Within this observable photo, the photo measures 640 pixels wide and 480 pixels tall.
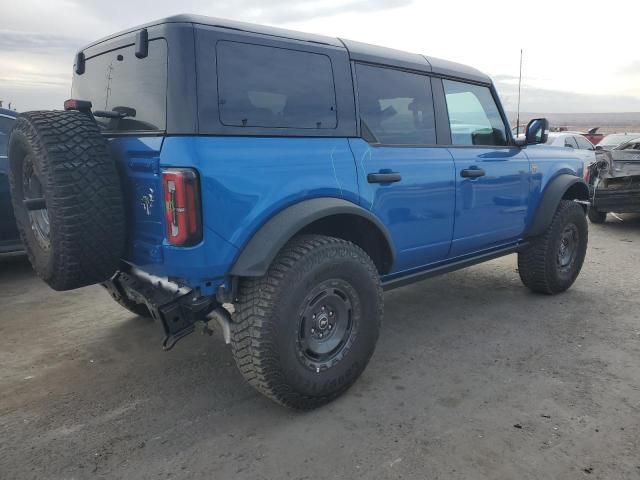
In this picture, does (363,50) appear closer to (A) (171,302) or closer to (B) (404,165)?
(B) (404,165)

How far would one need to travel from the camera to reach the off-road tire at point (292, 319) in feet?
8.42

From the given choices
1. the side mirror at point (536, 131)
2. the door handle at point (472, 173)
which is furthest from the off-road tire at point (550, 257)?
the door handle at point (472, 173)

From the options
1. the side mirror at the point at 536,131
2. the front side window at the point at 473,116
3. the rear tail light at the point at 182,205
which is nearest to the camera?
the rear tail light at the point at 182,205

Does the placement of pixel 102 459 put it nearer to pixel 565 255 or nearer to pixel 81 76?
pixel 81 76

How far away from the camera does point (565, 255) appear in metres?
5.04

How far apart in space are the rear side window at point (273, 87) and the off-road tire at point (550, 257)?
2.65 metres

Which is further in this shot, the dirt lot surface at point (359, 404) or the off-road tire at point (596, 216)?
the off-road tire at point (596, 216)

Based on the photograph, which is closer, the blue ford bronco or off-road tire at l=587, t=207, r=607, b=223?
the blue ford bronco

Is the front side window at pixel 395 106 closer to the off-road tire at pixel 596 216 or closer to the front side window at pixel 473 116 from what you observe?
the front side window at pixel 473 116

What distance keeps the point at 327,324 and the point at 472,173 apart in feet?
5.44

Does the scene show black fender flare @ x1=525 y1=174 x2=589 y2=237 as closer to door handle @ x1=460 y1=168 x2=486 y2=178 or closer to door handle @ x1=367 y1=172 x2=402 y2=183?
door handle @ x1=460 y1=168 x2=486 y2=178

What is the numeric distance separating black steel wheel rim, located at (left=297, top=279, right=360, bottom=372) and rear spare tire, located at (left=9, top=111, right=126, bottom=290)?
3.36 ft

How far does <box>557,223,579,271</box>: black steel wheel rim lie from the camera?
16.3 feet

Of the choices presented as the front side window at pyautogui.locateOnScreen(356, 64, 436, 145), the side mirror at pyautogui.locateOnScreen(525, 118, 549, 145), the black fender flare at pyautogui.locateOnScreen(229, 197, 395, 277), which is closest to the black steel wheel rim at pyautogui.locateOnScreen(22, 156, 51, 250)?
the black fender flare at pyautogui.locateOnScreen(229, 197, 395, 277)
